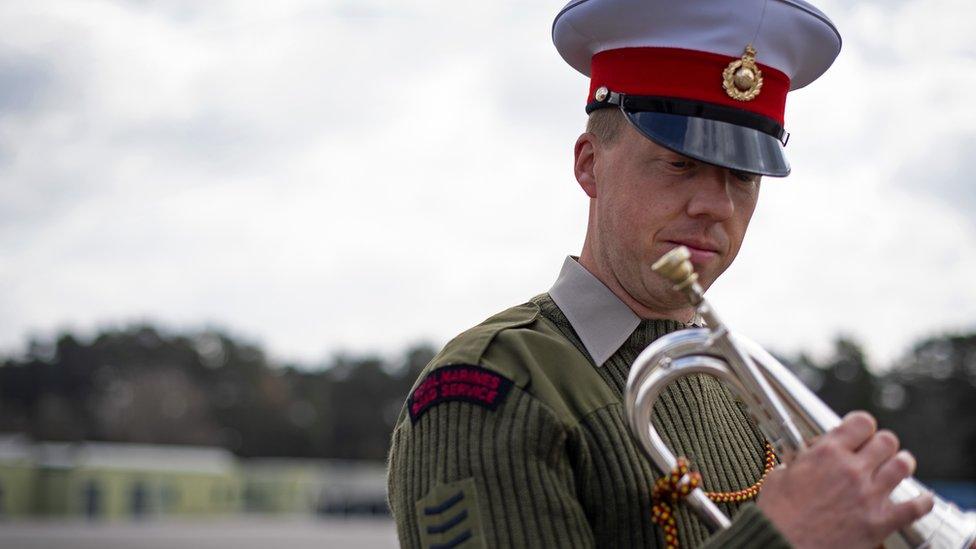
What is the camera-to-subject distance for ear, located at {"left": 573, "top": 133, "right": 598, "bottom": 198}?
280cm

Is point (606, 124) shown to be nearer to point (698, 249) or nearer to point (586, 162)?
point (586, 162)

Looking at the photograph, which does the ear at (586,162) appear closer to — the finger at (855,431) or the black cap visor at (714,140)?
the black cap visor at (714,140)

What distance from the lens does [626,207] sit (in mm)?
2594

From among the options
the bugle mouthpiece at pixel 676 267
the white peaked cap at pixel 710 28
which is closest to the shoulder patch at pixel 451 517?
the bugle mouthpiece at pixel 676 267

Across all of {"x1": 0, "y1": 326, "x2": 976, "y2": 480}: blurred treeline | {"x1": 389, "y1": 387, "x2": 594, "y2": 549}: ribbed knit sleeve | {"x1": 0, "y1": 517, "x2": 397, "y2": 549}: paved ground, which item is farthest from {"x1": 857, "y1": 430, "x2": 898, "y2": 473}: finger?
{"x1": 0, "y1": 326, "x2": 976, "y2": 480}: blurred treeline

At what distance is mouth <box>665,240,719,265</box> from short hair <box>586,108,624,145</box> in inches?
11.9

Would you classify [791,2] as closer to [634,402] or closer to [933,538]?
[634,402]

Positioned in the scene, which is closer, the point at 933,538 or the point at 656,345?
the point at 933,538

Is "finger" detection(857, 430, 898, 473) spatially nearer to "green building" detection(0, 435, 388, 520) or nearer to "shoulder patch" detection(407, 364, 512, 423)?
"shoulder patch" detection(407, 364, 512, 423)

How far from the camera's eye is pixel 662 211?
8.31ft

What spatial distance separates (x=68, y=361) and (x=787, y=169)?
291 ft

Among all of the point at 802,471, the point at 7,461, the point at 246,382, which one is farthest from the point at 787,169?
the point at 246,382

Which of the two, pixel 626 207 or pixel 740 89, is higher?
pixel 740 89

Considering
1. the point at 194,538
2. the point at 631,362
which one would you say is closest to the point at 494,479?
the point at 631,362
